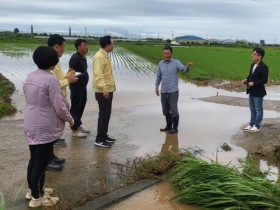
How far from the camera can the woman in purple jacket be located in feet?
12.3

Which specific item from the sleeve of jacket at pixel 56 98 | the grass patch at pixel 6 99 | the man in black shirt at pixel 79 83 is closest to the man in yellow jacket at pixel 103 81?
the man in black shirt at pixel 79 83

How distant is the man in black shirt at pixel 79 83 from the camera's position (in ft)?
21.0

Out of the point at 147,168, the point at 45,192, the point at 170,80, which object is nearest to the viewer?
the point at 45,192

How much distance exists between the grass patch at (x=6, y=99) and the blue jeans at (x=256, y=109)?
553 cm

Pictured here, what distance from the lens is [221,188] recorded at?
13.0ft

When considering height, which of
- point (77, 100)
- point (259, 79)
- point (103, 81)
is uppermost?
point (103, 81)

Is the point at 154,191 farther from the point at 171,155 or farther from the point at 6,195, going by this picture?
the point at 6,195

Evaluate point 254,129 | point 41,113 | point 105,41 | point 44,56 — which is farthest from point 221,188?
point 254,129

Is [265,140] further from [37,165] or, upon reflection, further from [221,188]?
[37,165]

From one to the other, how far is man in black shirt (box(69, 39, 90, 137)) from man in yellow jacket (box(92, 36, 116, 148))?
531 mm

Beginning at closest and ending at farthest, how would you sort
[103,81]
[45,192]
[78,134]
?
[45,192] → [103,81] → [78,134]

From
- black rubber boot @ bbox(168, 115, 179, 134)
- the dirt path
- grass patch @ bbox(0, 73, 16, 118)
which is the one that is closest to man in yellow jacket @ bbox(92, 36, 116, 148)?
black rubber boot @ bbox(168, 115, 179, 134)

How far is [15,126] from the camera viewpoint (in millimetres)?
7621

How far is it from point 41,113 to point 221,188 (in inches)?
77.1
